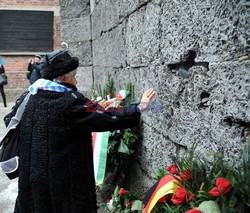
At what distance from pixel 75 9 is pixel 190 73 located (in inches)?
196

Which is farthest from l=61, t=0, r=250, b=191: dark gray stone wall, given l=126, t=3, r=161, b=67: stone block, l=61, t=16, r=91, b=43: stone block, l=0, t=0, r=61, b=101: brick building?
l=0, t=0, r=61, b=101: brick building

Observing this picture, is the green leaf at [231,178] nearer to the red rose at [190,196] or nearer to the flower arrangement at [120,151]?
the red rose at [190,196]

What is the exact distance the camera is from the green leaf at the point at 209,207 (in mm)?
1142

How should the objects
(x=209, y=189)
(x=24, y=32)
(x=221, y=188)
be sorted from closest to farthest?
A: (x=221, y=188) < (x=209, y=189) < (x=24, y=32)

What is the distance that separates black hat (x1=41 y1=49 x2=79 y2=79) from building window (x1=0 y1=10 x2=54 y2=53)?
11594 mm

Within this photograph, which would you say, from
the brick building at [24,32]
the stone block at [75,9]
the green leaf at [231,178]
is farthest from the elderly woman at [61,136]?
the brick building at [24,32]

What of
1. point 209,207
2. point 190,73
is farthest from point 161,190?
point 190,73

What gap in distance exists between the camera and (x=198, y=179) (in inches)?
54.0

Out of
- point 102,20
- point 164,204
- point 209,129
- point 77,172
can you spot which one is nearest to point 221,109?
point 209,129

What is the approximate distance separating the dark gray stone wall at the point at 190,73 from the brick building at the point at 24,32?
9.85 metres

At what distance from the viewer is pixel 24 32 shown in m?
13.1

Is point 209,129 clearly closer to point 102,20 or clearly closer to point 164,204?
point 164,204

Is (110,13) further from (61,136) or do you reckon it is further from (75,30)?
(61,136)

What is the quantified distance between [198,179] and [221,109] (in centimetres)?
38
